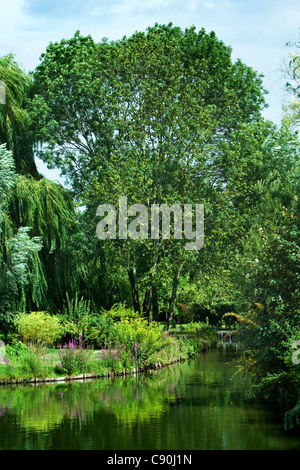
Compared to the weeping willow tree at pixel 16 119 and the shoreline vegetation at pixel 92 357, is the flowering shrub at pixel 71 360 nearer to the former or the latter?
the shoreline vegetation at pixel 92 357

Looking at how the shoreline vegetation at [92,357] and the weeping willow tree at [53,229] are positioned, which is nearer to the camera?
the shoreline vegetation at [92,357]

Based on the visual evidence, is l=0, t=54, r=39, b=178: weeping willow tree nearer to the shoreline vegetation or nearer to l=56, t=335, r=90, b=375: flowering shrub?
Answer: the shoreline vegetation

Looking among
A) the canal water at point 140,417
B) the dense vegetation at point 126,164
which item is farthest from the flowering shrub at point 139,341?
the canal water at point 140,417

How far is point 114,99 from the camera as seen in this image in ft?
83.0

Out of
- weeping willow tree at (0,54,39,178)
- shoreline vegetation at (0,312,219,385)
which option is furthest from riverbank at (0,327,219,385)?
weeping willow tree at (0,54,39,178)

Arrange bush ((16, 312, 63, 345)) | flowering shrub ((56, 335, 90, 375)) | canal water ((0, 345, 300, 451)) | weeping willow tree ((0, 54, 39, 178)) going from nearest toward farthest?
canal water ((0, 345, 300, 451))
flowering shrub ((56, 335, 90, 375))
bush ((16, 312, 63, 345))
weeping willow tree ((0, 54, 39, 178))

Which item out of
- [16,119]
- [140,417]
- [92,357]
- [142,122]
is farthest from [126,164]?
[140,417]

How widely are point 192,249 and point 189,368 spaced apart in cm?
586

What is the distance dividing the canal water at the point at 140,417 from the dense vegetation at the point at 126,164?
6337 millimetres

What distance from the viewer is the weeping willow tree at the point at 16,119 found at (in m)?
24.7

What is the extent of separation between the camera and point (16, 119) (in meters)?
25.0

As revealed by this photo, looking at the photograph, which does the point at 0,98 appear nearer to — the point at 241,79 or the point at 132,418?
→ the point at 241,79

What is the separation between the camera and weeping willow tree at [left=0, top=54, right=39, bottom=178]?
24.7 meters

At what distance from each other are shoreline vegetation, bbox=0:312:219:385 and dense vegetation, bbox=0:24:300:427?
0.92m
